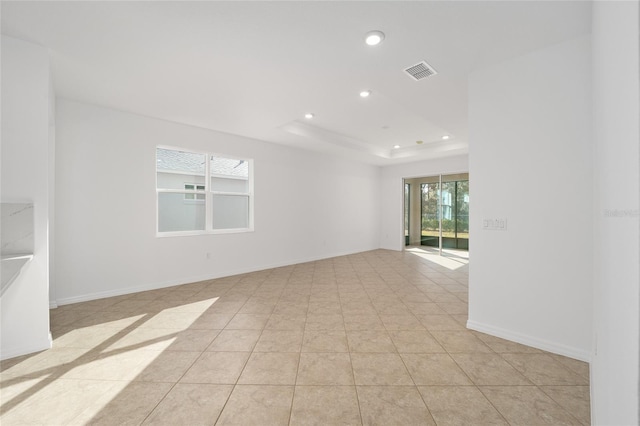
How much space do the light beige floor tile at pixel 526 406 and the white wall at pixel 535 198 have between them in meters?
0.78

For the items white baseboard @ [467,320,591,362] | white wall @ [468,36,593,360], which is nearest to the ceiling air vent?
white wall @ [468,36,593,360]

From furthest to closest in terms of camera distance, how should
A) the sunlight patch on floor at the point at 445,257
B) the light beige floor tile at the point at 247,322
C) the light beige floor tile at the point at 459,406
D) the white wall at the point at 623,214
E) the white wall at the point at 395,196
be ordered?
the white wall at the point at 395,196 < the sunlight patch on floor at the point at 445,257 < the light beige floor tile at the point at 247,322 < the light beige floor tile at the point at 459,406 < the white wall at the point at 623,214

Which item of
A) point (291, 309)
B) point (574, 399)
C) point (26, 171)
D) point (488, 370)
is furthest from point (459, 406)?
point (26, 171)

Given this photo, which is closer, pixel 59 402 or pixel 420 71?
pixel 59 402

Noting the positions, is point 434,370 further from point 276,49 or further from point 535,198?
point 276,49

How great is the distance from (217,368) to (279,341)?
1.95ft

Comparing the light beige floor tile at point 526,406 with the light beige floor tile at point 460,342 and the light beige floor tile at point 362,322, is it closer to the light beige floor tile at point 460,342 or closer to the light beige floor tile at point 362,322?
the light beige floor tile at point 460,342

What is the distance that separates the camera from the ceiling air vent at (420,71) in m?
2.61

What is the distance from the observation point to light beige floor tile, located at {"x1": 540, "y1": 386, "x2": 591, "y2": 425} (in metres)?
1.53

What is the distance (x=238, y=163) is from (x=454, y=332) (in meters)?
4.65

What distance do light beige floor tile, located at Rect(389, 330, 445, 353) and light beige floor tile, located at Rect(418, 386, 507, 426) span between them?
0.49m

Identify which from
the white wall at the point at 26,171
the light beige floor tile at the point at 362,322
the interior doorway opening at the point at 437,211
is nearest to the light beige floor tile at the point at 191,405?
the light beige floor tile at the point at 362,322

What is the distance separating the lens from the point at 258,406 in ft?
5.27

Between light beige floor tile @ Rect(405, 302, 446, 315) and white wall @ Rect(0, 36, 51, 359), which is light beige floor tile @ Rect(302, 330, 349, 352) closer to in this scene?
light beige floor tile @ Rect(405, 302, 446, 315)
